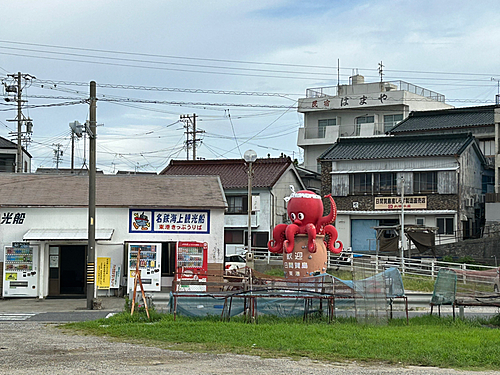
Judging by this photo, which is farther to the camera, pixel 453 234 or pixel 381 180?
pixel 381 180

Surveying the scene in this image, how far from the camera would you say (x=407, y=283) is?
97.5 feet

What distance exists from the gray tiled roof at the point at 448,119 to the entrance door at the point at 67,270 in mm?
33514

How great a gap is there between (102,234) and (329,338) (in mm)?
13941

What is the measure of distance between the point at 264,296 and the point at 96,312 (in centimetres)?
697

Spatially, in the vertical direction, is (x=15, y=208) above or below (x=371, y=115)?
below

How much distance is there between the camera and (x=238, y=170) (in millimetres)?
48312

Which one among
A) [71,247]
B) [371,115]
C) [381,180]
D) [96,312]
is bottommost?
[96,312]

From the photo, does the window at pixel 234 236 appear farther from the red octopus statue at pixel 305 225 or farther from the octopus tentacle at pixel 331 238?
the octopus tentacle at pixel 331 238

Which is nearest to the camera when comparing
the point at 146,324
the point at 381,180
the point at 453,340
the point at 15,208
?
the point at 453,340

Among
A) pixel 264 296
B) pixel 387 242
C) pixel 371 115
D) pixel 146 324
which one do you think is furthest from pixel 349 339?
pixel 371 115

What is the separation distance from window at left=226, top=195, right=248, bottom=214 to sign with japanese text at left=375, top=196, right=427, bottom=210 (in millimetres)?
9107

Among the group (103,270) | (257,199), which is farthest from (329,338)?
(257,199)

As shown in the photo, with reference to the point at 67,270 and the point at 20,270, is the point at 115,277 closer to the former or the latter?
the point at 67,270

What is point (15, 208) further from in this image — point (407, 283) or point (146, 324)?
point (407, 283)
